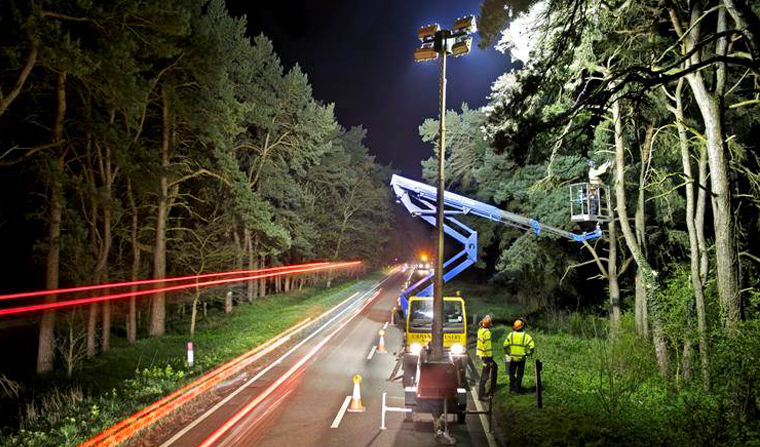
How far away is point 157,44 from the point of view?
15852 millimetres

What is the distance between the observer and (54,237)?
683 inches

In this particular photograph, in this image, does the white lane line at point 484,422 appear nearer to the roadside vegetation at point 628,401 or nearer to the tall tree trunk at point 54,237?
the roadside vegetation at point 628,401

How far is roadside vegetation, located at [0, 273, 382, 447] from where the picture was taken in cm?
981

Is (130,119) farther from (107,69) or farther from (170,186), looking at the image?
(170,186)

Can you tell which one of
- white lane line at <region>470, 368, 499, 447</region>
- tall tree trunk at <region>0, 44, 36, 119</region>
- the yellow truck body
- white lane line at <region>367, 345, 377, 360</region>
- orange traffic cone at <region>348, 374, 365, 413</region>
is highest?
tall tree trunk at <region>0, 44, 36, 119</region>

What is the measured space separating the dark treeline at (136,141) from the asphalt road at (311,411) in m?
8.65

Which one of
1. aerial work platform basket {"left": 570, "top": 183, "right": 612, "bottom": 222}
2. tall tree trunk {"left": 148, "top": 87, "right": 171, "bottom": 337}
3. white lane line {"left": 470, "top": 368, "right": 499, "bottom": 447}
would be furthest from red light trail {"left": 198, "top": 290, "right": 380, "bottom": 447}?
aerial work platform basket {"left": 570, "top": 183, "right": 612, "bottom": 222}

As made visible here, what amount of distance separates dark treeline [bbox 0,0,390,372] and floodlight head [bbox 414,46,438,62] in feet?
26.5

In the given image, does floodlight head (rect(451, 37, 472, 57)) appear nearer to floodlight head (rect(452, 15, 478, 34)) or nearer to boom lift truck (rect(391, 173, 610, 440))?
floodlight head (rect(452, 15, 478, 34))

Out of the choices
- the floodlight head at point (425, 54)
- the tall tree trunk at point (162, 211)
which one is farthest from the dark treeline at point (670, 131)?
the tall tree trunk at point (162, 211)

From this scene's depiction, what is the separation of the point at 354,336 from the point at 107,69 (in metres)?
15.0

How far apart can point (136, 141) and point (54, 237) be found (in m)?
5.25

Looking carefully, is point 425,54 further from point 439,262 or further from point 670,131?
point 670,131

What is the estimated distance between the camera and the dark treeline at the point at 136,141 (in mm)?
14008
